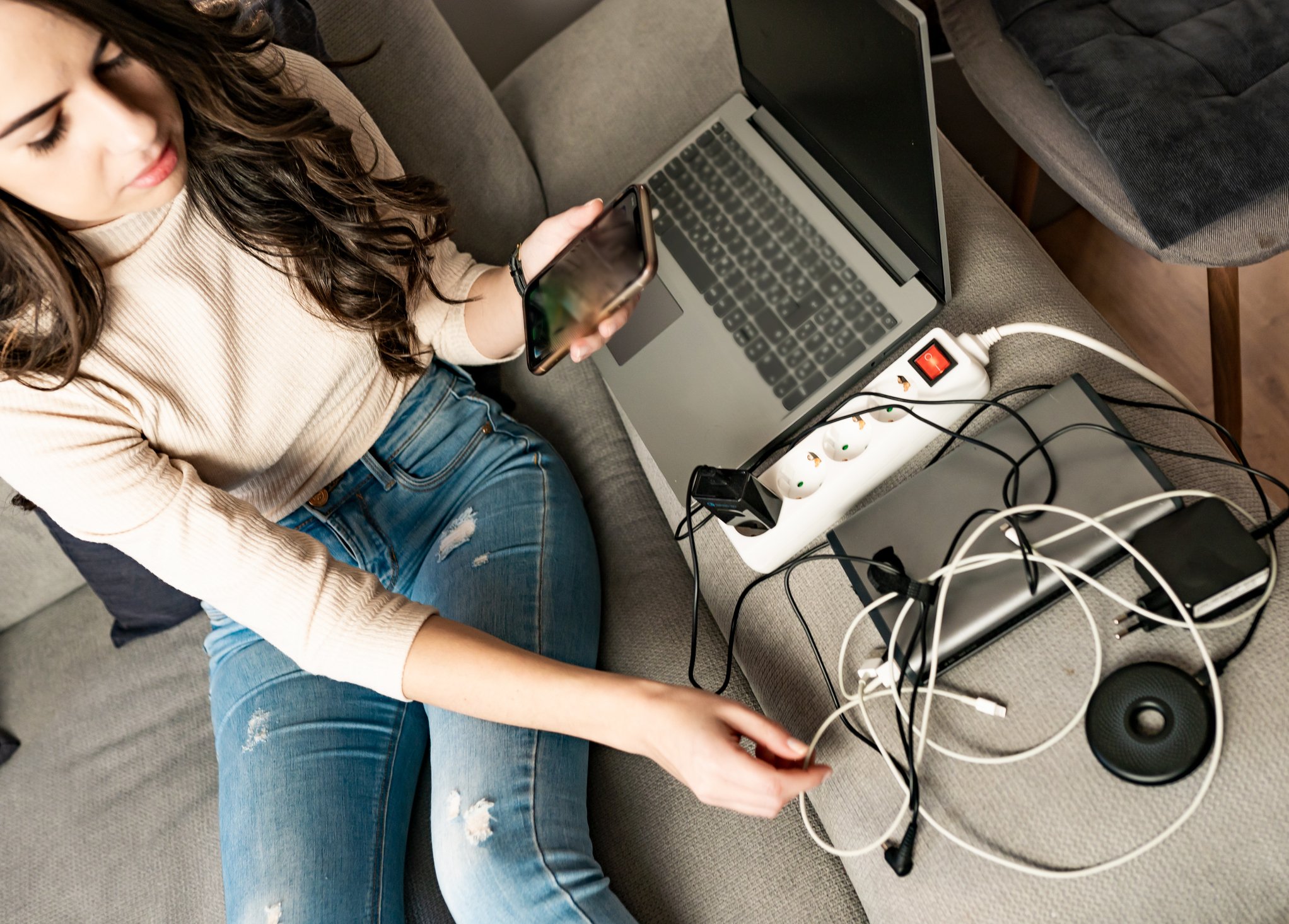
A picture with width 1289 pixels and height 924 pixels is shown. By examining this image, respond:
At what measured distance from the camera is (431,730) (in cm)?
92

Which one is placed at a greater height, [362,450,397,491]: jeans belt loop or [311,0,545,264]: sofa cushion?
[311,0,545,264]: sofa cushion

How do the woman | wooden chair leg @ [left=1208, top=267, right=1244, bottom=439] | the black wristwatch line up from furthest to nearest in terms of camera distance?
wooden chair leg @ [left=1208, top=267, right=1244, bottom=439], the black wristwatch, the woman

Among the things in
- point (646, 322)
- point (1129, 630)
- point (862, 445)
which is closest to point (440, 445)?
point (646, 322)

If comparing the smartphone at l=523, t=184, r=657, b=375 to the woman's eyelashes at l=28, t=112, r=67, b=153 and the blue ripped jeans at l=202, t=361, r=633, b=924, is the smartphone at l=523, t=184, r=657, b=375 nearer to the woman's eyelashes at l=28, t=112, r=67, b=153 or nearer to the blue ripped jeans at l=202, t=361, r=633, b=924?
the blue ripped jeans at l=202, t=361, r=633, b=924

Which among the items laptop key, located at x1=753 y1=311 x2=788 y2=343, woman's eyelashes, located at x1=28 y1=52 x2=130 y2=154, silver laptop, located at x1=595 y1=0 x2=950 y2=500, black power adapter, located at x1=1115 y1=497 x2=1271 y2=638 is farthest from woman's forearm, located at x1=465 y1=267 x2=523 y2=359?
black power adapter, located at x1=1115 y1=497 x2=1271 y2=638

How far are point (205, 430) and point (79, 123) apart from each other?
0.34 metres

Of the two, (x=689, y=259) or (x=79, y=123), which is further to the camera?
(x=689, y=259)

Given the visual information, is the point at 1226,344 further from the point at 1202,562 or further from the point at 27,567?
the point at 27,567

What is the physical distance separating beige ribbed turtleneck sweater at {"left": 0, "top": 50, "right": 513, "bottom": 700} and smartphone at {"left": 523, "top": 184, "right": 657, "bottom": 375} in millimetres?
282

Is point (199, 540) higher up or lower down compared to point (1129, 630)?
higher up

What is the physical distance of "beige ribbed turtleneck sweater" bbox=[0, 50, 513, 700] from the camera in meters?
0.78

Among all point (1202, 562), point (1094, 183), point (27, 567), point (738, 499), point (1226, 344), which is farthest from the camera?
point (27, 567)

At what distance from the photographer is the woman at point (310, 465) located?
70 cm

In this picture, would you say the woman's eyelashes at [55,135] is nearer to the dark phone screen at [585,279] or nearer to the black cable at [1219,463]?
the dark phone screen at [585,279]
